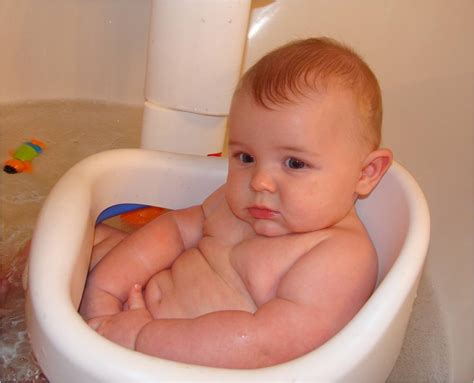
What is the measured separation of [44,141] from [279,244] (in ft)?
2.55

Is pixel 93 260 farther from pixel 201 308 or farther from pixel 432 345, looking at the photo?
pixel 432 345

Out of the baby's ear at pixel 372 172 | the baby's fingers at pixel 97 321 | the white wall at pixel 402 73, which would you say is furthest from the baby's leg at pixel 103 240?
the white wall at pixel 402 73

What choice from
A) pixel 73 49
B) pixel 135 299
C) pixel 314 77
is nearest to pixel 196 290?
pixel 135 299

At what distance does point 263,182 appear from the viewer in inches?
27.0

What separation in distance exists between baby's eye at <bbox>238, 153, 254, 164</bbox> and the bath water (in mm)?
390

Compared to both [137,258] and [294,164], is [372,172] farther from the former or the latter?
[137,258]

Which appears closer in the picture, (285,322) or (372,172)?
(285,322)

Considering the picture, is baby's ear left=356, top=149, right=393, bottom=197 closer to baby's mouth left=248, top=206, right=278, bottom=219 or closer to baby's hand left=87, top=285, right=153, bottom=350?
baby's mouth left=248, top=206, right=278, bottom=219

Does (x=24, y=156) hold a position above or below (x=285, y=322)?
below

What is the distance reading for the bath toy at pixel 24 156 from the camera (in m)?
1.22

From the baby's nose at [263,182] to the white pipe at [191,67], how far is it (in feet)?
0.91

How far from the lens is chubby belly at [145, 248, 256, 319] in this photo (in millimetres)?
730

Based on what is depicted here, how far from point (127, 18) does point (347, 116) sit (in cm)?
83

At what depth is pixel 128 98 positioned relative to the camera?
1.45 metres
